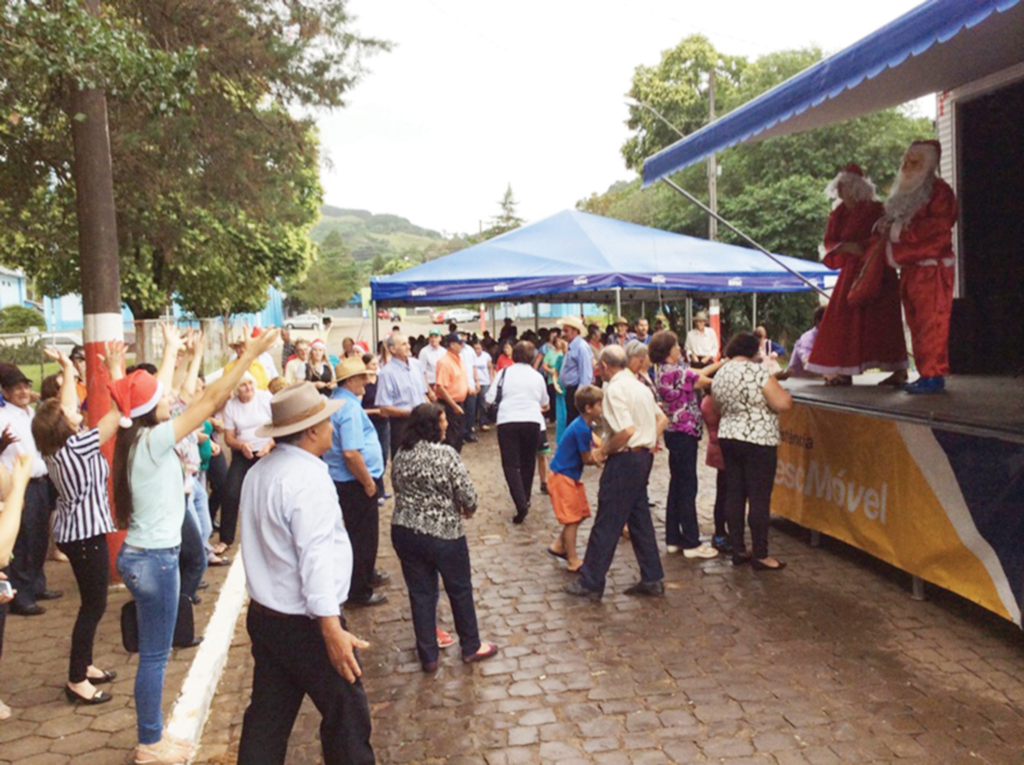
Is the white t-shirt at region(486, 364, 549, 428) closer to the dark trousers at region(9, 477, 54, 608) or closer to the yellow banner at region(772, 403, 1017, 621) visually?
the yellow banner at region(772, 403, 1017, 621)

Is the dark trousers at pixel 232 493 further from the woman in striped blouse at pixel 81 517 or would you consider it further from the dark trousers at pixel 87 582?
the dark trousers at pixel 87 582

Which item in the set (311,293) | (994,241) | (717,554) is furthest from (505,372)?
(311,293)

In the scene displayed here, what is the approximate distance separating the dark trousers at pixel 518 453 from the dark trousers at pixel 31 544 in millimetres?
4048

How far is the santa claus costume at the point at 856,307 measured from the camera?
7.63m

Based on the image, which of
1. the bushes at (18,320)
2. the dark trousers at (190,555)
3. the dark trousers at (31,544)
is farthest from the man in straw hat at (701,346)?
the bushes at (18,320)

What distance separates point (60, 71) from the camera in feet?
19.8

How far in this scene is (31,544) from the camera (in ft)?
21.1

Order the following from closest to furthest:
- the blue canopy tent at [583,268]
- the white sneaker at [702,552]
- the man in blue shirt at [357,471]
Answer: the man in blue shirt at [357,471] → the white sneaker at [702,552] → the blue canopy tent at [583,268]

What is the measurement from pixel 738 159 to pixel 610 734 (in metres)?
32.2


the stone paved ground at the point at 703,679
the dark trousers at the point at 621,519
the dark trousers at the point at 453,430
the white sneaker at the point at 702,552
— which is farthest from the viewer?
the dark trousers at the point at 453,430

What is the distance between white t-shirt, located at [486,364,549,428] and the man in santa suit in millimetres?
3445

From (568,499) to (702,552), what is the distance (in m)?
1.28

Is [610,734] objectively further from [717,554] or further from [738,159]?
[738,159]

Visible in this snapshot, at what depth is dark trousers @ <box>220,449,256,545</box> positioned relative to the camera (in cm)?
781
